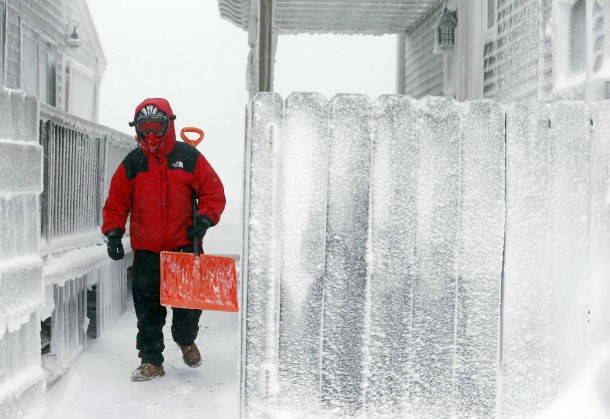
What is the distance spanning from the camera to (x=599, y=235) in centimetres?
273

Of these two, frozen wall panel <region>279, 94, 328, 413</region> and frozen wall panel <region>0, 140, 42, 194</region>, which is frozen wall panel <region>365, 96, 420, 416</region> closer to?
frozen wall panel <region>279, 94, 328, 413</region>

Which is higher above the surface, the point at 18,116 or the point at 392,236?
the point at 18,116

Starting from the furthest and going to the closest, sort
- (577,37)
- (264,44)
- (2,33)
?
1. (2,33)
2. (264,44)
3. (577,37)

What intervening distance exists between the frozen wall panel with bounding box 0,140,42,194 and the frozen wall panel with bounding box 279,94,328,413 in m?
1.26

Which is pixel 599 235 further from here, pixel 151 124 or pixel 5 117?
pixel 151 124

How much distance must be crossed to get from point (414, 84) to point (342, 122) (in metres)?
9.80

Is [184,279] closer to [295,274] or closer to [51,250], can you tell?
[51,250]

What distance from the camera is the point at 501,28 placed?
24.0ft

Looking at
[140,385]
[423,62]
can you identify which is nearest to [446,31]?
[423,62]

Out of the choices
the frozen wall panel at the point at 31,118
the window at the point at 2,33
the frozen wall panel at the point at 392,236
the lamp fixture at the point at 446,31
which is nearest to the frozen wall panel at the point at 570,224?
the frozen wall panel at the point at 392,236

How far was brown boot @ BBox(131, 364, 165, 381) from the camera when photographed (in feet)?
14.0

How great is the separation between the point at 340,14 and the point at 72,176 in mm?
7051

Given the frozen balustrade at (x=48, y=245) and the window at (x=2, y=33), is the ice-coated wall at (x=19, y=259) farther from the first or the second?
the window at (x=2, y=33)

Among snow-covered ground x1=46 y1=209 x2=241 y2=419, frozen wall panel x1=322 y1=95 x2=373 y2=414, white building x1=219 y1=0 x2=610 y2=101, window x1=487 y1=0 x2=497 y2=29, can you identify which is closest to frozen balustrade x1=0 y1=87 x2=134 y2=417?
snow-covered ground x1=46 y1=209 x2=241 y2=419
